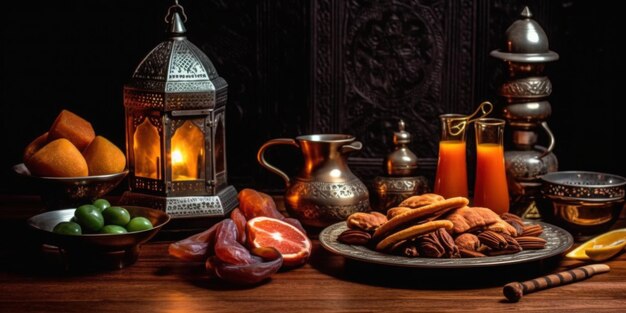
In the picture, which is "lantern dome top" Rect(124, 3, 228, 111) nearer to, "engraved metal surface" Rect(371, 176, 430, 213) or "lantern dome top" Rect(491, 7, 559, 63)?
"engraved metal surface" Rect(371, 176, 430, 213)

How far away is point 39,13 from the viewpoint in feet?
9.51

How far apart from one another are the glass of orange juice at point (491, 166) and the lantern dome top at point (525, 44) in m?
0.21

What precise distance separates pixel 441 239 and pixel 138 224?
617 millimetres

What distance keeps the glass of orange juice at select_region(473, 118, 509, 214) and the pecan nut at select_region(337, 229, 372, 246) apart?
0.40 m

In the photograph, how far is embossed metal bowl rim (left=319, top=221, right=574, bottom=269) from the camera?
5.96ft

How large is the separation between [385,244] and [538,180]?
0.61 meters

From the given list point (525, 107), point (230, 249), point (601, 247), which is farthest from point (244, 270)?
point (525, 107)

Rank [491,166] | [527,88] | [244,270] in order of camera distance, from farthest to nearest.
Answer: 1. [527,88]
2. [491,166]
3. [244,270]

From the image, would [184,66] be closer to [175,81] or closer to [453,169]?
[175,81]

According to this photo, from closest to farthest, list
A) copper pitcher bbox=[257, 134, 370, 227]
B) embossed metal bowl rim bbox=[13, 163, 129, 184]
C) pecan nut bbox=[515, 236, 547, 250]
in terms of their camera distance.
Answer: pecan nut bbox=[515, 236, 547, 250] < embossed metal bowl rim bbox=[13, 163, 129, 184] < copper pitcher bbox=[257, 134, 370, 227]

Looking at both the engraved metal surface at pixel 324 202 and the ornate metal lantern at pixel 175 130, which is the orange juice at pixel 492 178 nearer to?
the engraved metal surface at pixel 324 202

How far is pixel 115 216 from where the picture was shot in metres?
1.92

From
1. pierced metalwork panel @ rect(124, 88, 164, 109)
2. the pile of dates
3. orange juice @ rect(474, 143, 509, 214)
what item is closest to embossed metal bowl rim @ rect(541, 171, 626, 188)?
orange juice @ rect(474, 143, 509, 214)

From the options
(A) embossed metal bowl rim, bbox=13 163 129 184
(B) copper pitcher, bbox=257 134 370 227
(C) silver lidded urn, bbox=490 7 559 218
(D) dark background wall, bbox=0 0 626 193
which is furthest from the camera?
(D) dark background wall, bbox=0 0 626 193
